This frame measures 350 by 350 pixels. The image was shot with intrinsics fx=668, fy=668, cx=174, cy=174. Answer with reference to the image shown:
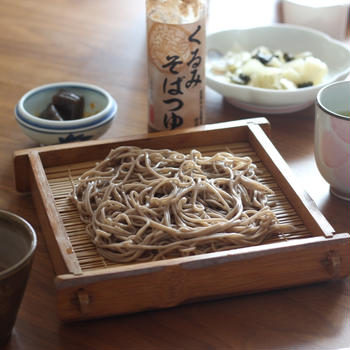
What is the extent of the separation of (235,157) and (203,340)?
42 cm

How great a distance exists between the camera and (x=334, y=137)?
1.25m

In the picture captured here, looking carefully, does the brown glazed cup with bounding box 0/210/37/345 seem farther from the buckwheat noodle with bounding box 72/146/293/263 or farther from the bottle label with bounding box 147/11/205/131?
the bottle label with bounding box 147/11/205/131

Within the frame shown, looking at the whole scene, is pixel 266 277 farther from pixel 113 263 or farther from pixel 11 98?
pixel 11 98

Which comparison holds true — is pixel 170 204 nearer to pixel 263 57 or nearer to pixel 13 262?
pixel 13 262

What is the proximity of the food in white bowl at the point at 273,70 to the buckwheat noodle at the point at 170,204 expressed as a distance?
0.37 meters

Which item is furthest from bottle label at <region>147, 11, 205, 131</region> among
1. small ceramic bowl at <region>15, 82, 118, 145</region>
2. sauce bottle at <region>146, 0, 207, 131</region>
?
small ceramic bowl at <region>15, 82, 118, 145</region>

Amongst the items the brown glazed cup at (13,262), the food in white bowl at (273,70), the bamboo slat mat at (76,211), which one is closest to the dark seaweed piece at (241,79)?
the food in white bowl at (273,70)

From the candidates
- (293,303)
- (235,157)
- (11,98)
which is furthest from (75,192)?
(11,98)

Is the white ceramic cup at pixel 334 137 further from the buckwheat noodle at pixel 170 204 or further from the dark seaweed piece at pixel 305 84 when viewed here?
the dark seaweed piece at pixel 305 84

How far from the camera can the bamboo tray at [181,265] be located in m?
0.99

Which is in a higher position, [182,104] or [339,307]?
[182,104]

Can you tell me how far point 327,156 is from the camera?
50.8 inches

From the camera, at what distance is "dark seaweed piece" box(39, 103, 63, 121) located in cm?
146

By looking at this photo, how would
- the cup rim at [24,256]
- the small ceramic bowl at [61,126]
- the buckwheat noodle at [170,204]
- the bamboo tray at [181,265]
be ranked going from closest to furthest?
1. the cup rim at [24,256]
2. the bamboo tray at [181,265]
3. the buckwheat noodle at [170,204]
4. the small ceramic bowl at [61,126]
